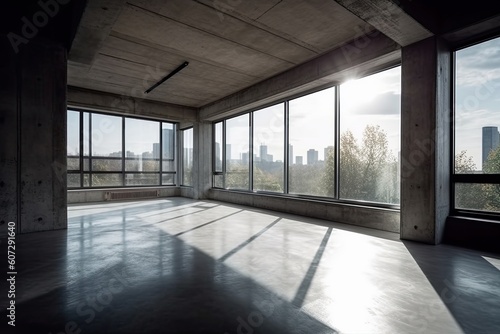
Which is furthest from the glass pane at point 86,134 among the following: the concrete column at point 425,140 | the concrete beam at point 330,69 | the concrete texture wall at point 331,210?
the concrete column at point 425,140

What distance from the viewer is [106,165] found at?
11547mm

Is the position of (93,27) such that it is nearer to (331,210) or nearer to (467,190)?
(331,210)

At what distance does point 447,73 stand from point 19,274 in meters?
7.57

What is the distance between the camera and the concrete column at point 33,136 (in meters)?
5.36

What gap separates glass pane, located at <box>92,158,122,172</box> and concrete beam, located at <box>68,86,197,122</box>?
2.26m

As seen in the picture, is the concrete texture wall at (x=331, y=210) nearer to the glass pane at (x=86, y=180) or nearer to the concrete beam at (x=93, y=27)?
the concrete beam at (x=93, y=27)

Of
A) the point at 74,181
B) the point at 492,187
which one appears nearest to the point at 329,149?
the point at 492,187

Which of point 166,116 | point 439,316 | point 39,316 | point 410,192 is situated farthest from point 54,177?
point 410,192

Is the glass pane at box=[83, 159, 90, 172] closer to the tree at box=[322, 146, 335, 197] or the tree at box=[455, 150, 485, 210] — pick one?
the tree at box=[322, 146, 335, 197]

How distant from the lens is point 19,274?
335cm

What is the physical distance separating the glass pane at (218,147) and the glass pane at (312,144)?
4.41m

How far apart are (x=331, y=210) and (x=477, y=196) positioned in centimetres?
298

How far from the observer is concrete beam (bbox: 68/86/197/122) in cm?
948

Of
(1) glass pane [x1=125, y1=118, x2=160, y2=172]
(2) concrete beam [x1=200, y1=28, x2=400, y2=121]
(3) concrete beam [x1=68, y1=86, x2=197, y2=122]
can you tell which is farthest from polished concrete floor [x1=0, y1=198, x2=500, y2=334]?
(1) glass pane [x1=125, y1=118, x2=160, y2=172]
